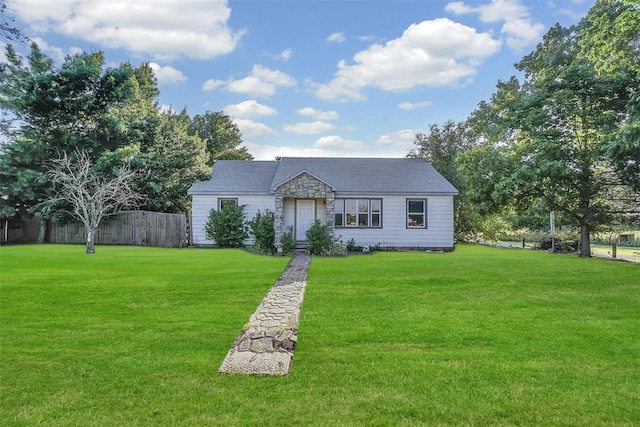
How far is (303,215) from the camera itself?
2009cm

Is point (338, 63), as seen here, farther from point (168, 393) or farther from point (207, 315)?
point (168, 393)

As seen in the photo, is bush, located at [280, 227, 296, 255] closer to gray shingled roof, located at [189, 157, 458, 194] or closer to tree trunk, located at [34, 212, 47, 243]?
gray shingled roof, located at [189, 157, 458, 194]

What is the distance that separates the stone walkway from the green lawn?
16 cm

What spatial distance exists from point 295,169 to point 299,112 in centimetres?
422

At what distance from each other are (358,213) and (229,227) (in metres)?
6.33

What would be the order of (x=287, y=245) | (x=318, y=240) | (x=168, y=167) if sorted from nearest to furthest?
(x=287, y=245) → (x=318, y=240) → (x=168, y=167)

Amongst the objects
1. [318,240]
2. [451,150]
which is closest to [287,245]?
[318,240]

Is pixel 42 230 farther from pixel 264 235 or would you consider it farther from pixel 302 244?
pixel 302 244

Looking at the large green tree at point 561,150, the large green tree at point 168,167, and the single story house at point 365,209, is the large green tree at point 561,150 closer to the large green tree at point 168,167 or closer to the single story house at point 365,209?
the single story house at point 365,209

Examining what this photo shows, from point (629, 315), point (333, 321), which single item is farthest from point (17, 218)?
point (629, 315)

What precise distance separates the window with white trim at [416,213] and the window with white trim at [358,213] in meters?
1.44

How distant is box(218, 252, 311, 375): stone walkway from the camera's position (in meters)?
4.66

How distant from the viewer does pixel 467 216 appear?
82.5 ft

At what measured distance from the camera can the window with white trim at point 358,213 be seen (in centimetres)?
1991
